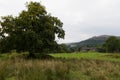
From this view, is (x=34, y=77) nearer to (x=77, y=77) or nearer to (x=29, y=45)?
(x=77, y=77)

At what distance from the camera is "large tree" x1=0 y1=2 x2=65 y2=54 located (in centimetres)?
3009

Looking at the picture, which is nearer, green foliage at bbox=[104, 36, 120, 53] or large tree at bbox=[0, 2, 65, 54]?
large tree at bbox=[0, 2, 65, 54]

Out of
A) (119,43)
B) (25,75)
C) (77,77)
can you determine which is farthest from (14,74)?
(119,43)

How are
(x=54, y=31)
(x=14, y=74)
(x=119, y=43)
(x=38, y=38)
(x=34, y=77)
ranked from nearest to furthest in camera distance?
(x=34, y=77) → (x=14, y=74) → (x=38, y=38) → (x=54, y=31) → (x=119, y=43)

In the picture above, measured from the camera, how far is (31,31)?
29766 millimetres

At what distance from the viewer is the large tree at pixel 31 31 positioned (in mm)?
30089

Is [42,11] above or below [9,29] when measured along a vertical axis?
above

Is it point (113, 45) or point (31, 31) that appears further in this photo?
point (113, 45)

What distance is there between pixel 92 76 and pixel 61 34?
803 inches

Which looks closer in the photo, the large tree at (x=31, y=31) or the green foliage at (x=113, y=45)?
the large tree at (x=31, y=31)

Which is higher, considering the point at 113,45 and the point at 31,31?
the point at 113,45

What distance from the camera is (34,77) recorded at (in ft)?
34.8

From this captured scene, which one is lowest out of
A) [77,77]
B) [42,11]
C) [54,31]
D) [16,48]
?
[77,77]

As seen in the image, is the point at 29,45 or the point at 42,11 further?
the point at 42,11
